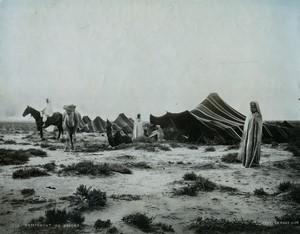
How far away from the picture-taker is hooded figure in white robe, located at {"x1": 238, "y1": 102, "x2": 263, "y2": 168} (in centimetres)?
798

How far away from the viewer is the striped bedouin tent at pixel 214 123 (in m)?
13.8

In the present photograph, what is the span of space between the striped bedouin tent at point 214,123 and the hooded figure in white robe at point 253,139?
541cm

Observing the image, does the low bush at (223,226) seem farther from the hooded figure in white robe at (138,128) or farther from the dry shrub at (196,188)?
the hooded figure in white robe at (138,128)

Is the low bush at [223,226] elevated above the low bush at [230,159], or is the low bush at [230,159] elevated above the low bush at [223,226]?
the low bush at [230,159]

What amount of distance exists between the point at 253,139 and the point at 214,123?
6.15 metres

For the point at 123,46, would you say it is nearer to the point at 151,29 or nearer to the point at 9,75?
the point at 151,29

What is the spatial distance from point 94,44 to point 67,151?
13.5 feet

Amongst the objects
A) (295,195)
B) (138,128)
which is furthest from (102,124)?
(295,195)

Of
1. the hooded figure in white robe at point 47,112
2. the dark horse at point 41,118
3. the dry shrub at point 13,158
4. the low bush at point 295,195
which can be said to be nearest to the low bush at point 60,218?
the low bush at point 295,195

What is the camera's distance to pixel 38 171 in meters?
6.45

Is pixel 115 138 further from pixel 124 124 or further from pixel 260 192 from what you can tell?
pixel 124 124

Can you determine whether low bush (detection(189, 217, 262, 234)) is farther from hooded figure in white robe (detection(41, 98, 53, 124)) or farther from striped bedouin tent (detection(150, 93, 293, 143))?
hooded figure in white robe (detection(41, 98, 53, 124))

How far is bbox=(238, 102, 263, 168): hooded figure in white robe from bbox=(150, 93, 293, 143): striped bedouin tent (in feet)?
17.7

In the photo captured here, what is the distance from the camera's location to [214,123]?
561 inches
